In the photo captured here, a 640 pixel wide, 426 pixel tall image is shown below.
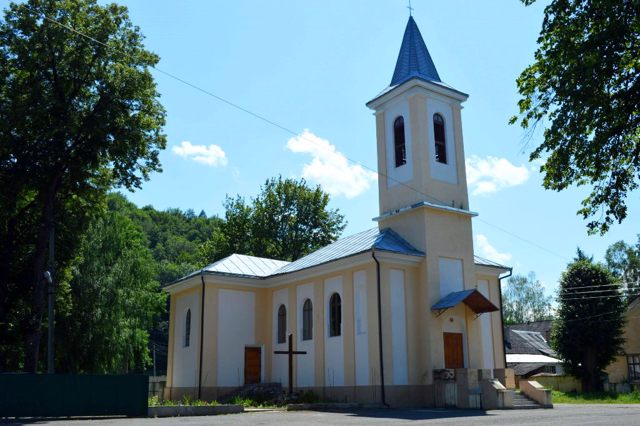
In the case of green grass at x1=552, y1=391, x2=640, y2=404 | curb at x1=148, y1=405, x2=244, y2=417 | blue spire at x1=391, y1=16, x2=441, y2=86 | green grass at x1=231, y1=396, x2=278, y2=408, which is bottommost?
green grass at x1=552, y1=391, x2=640, y2=404

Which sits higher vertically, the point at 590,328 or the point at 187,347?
the point at 590,328

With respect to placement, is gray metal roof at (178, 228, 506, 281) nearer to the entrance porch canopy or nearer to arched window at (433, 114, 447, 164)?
the entrance porch canopy

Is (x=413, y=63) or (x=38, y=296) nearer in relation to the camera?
(x=38, y=296)

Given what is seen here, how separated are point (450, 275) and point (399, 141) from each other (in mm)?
6299

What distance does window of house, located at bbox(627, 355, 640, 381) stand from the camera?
133ft

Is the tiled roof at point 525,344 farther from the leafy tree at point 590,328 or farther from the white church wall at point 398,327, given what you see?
the white church wall at point 398,327

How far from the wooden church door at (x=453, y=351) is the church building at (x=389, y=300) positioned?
0.18ft

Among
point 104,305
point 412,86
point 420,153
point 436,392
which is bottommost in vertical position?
point 436,392

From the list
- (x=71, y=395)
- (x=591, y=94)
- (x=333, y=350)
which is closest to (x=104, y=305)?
(x=333, y=350)

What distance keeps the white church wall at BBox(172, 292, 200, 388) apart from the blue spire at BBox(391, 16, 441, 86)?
1385 centimetres

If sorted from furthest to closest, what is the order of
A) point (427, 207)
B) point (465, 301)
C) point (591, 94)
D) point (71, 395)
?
point (427, 207) → point (465, 301) → point (71, 395) → point (591, 94)

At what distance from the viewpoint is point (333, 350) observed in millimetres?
24250

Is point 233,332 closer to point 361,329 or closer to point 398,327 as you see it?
point 361,329

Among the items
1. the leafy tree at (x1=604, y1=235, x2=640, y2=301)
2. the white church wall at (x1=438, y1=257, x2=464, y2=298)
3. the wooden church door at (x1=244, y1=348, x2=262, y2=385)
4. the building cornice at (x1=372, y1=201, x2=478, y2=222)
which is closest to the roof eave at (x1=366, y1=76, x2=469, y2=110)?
the building cornice at (x1=372, y1=201, x2=478, y2=222)
